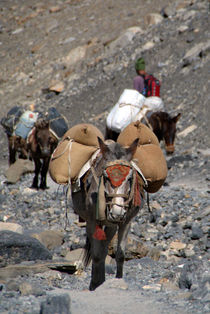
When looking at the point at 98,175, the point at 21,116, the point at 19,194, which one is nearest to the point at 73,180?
the point at 98,175

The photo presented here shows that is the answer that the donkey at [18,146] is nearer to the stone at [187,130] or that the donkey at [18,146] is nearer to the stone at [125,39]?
the stone at [187,130]

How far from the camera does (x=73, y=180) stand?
784cm

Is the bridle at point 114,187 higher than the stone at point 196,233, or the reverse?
the bridle at point 114,187

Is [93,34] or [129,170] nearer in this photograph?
[129,170]

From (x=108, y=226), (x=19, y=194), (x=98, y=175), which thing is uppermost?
(x=98, y=175)

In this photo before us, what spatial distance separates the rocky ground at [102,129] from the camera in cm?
622

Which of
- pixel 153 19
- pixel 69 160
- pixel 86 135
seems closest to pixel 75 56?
pixel 153 19

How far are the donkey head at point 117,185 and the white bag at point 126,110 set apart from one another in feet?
27.8

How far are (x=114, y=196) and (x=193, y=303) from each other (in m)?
1.35

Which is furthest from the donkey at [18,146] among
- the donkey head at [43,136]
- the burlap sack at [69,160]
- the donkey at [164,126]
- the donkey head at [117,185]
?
the donkey head at [117,185]

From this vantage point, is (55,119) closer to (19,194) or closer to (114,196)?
(19,194)

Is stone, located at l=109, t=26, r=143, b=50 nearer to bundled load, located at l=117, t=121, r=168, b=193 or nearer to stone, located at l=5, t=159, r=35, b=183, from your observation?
stone, located at l=5, t=159, r=35, b=183

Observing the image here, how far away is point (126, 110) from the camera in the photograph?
49.9 ft

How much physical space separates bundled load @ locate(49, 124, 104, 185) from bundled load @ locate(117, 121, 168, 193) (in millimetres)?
412
